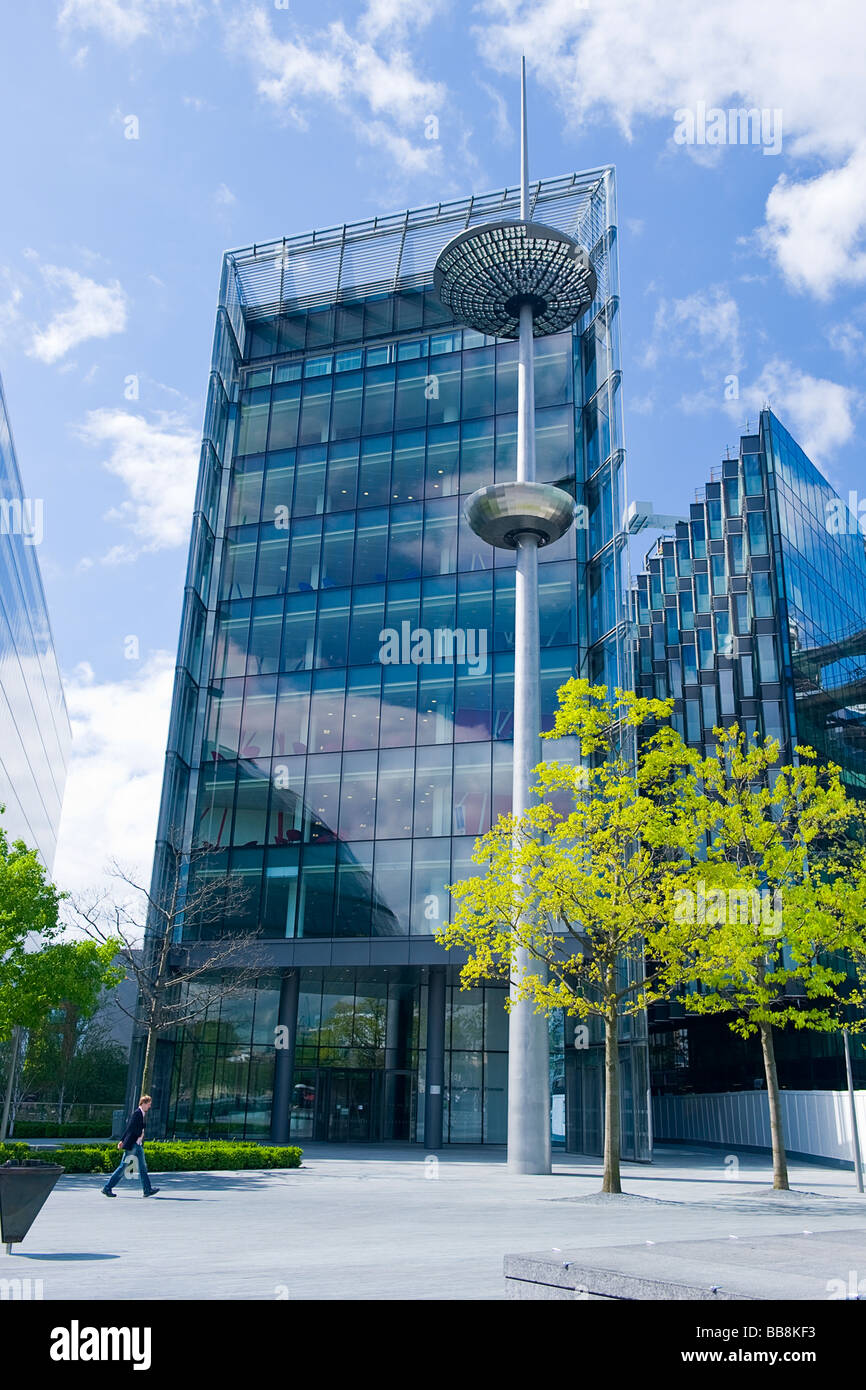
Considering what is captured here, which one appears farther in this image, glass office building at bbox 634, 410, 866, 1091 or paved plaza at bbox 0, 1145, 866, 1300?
glass office building at bbox 634, 410, 866, 1091

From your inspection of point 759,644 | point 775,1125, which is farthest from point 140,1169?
point 759,644

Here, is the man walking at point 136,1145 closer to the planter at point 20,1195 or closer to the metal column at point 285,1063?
the planter at point 20,1195

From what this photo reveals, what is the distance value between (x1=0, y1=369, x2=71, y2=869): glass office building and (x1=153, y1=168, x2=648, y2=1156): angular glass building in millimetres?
9712

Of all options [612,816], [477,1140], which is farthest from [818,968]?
[477,1140]

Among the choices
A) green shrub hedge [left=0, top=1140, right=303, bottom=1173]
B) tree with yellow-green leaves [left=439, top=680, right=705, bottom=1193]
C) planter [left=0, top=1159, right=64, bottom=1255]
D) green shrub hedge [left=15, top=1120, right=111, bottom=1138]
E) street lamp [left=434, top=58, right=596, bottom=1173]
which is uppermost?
street lamp [left=434, top=58, right=596, bottom=1173]

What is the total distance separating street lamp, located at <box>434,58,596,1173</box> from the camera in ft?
85.0

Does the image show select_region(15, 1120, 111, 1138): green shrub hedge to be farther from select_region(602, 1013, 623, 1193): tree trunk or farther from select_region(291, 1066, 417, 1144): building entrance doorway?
select_region(602, 1013, 623, 1193): tree trunk

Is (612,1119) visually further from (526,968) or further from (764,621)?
(764,621)

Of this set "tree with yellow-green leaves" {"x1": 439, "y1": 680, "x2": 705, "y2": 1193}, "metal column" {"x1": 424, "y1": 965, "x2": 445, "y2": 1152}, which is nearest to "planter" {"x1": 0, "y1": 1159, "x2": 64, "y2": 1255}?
"tree with yellow-green leaves" {"x1": 439, "y1": 680, "x2": 705, "y2": 1193}

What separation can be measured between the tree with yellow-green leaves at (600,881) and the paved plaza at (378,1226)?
3.09 meters

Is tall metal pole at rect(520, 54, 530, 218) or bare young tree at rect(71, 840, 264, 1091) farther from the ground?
tall metal pole at rect(520, 54, 530, 218)

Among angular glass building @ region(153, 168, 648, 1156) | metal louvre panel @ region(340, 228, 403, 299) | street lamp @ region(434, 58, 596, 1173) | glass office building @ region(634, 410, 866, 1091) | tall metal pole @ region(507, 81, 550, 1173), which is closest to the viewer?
tall metal pole @ region(507, 81, 550, 1173)

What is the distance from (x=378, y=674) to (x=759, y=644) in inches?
916
